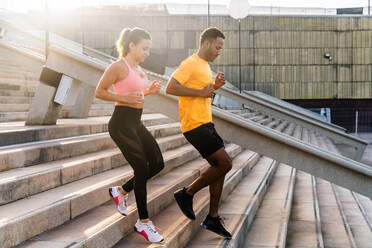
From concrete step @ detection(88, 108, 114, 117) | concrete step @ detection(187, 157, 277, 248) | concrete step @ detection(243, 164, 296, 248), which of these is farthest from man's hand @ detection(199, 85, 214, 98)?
concrete step @ detection(88, 108, 114, 117)

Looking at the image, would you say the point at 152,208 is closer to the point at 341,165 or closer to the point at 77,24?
the point at 341,165

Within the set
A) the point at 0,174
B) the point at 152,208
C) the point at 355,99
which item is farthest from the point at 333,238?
the point at 355,99

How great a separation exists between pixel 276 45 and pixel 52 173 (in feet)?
84.0

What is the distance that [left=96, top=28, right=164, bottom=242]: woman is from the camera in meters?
3.03

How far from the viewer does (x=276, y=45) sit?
27.7m

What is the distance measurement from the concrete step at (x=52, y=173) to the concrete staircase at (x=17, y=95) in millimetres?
1632

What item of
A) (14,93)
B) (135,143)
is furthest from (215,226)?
(14,93)

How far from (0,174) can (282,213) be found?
3.09 metres

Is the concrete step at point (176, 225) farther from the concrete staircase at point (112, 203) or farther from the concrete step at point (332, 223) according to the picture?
the concrete step at point (332, 223)

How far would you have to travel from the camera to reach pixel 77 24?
2678 cm

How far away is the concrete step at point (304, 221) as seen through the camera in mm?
4559

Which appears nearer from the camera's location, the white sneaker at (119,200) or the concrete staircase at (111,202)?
the concrete staircase at (111,202)

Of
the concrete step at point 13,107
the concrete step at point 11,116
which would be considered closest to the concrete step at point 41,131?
the concrete step at point 11,116

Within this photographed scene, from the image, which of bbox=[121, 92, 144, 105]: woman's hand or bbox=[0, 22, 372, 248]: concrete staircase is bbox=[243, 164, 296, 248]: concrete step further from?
bbox=[121, 92, 144, 105]: woman's hand
